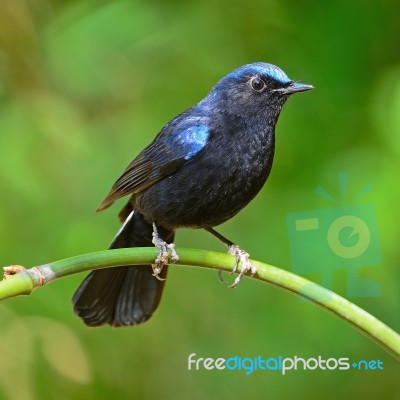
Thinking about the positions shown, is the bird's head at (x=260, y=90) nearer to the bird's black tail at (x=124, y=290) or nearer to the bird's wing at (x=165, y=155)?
the bird's wing at (x=165, y=155)

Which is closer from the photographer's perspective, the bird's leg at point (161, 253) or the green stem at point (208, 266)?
the green stem at point (208, 266)

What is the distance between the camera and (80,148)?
4367mm

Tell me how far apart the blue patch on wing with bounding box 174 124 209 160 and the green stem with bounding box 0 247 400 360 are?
1.07 meters

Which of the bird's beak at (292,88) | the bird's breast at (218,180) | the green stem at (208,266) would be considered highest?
the bird's beak at (292,88)

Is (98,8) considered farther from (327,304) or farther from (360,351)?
(327,304)

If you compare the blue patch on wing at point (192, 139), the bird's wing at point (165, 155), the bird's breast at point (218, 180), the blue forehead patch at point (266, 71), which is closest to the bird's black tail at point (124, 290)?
the bird's wing at point (165, 155)

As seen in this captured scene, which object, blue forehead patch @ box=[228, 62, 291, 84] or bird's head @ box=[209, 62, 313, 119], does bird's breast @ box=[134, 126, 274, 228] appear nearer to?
bird's head @ box=[209, 62, 313, 119]

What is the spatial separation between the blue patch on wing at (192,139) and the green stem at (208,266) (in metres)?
1.07

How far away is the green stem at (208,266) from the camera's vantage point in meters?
1.98

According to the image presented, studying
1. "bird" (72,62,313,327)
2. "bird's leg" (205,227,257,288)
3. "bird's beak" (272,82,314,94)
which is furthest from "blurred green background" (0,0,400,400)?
"bird's beak" (272,82,314,94)

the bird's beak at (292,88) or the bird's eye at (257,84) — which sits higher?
the bird's eye at (257,84)

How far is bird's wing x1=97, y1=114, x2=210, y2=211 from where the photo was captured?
346 cm

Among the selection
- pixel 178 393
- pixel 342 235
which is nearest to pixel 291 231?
pixel 342 235

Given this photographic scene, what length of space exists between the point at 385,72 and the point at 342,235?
0.92m
